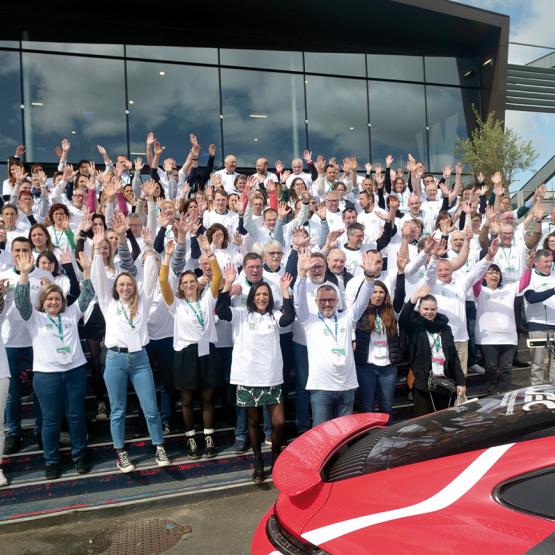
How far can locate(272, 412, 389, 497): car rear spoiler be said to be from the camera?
2057 mm

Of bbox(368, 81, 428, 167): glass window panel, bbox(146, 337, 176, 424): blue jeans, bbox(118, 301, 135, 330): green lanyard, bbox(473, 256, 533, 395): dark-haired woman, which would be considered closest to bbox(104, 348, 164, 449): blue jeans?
bbox(118, 301, 135, 330): green lanyard

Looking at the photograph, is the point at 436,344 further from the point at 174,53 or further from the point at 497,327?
the point at 174,53

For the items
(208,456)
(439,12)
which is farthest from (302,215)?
(439,12)

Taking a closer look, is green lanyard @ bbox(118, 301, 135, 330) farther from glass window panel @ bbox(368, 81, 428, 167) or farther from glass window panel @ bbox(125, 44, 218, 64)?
glass window panel @ bbox(368, 81, 428, 167)

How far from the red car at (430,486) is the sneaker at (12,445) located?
Answer: 409cm

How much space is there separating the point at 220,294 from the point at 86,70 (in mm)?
11713

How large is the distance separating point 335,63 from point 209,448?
588 inches

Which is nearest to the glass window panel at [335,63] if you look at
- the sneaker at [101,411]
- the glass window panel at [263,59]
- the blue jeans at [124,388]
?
the glass window panel at [263,59]

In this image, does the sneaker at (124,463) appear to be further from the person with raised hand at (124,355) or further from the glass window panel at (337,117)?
the glass window panel at (337,117)

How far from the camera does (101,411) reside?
583 centimetres

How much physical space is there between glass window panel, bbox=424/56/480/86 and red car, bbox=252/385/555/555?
18236 mm

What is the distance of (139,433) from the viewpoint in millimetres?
5684

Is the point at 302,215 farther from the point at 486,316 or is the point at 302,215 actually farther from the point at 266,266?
the point at 486,316

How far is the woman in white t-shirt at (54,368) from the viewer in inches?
192
